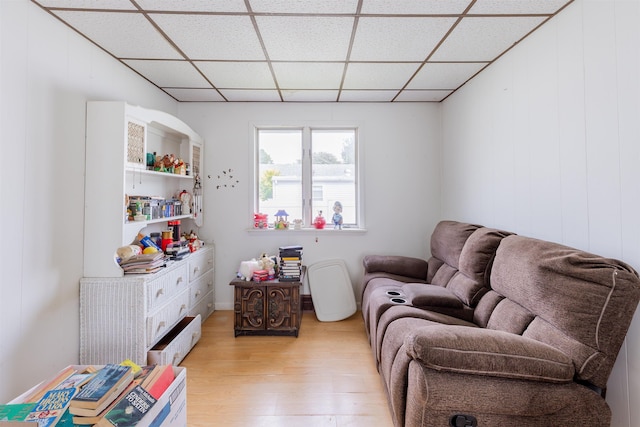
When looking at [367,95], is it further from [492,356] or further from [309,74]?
[492,356]

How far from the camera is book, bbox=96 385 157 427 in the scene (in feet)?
3.88

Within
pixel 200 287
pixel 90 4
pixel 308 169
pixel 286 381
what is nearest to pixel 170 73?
pixel 90 4

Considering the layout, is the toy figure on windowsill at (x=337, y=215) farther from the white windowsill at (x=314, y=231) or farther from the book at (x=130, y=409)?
the book at (x=130, y=409)

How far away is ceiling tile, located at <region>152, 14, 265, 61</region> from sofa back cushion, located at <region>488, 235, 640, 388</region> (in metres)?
2.19

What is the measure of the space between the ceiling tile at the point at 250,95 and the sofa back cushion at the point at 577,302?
2.68m

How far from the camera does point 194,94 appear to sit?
3.05m

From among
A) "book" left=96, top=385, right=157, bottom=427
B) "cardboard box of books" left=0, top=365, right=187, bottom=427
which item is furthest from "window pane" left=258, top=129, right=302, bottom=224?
"book" left=96, top=385, right=157, bottom=427

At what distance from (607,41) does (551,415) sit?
1780mm

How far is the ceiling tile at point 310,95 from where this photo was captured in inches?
117

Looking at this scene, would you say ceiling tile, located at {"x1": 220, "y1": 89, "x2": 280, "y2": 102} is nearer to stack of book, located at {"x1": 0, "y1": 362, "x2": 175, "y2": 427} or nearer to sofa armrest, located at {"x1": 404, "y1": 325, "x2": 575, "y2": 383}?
stack of book, located at {"x1": 0, "y1": 362, "x2": 175, "y2": 427}

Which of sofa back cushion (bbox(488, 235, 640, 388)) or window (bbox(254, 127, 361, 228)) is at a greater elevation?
window (bbox(254, 127, 361, 228))

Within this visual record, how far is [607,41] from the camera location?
4.58 ft

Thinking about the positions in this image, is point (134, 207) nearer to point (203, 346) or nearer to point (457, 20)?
point (203, 346)

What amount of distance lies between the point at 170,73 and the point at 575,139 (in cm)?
306
